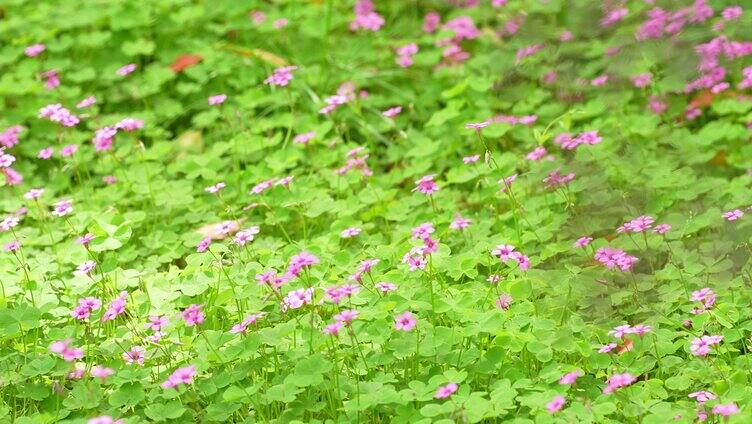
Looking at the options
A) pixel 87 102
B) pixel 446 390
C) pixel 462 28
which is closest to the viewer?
pixel 446 390

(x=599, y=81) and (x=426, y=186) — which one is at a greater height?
(x=426, y=186)

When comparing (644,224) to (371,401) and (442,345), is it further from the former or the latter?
(371,401)

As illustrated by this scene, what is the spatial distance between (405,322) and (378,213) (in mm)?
1105

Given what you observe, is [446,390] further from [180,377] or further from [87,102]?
[87,102]

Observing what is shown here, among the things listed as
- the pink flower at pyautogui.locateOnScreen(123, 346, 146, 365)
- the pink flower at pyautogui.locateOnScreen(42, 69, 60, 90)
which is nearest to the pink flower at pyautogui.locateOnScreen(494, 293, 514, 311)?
the pink flower at pyautogui.locateOnScreen(123, 346, 146, 365)

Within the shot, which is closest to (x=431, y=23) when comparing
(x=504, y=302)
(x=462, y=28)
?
(x=462, y=28)

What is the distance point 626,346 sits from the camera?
295 cm

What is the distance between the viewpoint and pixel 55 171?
4434 mm

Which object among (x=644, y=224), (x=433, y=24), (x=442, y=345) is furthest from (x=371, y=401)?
(x=433, y=24)

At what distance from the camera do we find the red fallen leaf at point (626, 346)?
2.94m

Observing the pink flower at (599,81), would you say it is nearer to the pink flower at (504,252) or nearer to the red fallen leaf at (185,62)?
the pink flower at (504,252)

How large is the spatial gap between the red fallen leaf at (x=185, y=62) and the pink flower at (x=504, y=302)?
8.24ft

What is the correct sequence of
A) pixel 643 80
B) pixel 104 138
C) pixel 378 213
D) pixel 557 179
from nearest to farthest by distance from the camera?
pixel 557 179
pixel 378 213
pixel 104 138
pixel 643 80

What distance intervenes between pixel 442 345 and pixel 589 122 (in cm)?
190
